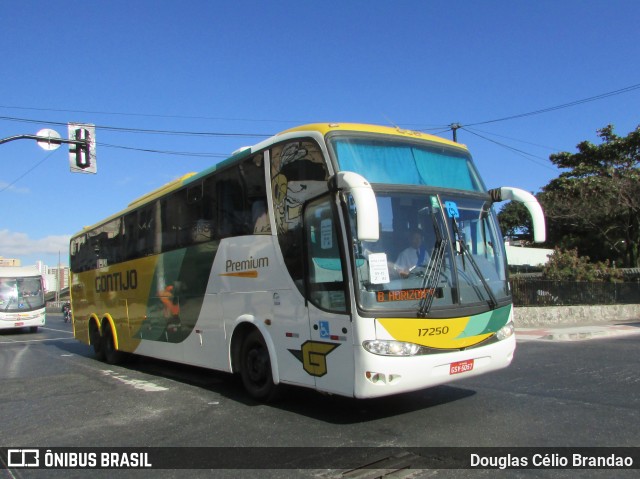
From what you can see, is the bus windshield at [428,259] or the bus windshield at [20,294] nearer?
the bus windshield at [428,259]

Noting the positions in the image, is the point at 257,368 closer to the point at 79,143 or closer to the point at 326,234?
the point at 326,234

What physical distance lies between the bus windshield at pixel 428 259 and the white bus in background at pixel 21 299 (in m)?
25.5

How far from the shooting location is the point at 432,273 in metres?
5.69

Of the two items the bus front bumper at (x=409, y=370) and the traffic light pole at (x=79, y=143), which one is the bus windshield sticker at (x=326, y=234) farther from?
the traffic light pole at (x=79, y=143)

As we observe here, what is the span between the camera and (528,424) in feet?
18.4

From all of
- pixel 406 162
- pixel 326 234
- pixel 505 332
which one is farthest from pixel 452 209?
pixel 505 332

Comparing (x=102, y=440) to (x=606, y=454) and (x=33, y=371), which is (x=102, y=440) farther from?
(x=33, y=371)

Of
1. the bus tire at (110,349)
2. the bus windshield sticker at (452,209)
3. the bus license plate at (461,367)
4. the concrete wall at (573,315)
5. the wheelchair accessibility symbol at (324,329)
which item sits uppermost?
the bus windshield sticker at (452,209)

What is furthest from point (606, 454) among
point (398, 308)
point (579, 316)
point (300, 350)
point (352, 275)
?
point (579, 316)

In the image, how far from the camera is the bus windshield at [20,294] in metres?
26.0

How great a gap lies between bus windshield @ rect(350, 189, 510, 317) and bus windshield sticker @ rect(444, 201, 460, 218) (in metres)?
0.01

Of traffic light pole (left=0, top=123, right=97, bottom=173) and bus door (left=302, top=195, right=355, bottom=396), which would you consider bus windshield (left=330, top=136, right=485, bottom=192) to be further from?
traffic light pole (left=0, top=123, right=97, bottom=173)

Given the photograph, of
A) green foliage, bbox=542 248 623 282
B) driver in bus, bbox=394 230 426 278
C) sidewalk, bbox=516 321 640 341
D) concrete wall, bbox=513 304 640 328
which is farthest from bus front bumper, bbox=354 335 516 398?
green foliage, bbox=542 248 623 282

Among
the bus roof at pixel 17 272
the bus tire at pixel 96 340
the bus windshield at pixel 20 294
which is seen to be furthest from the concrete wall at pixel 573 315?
the bus roof at pixel 17 272
